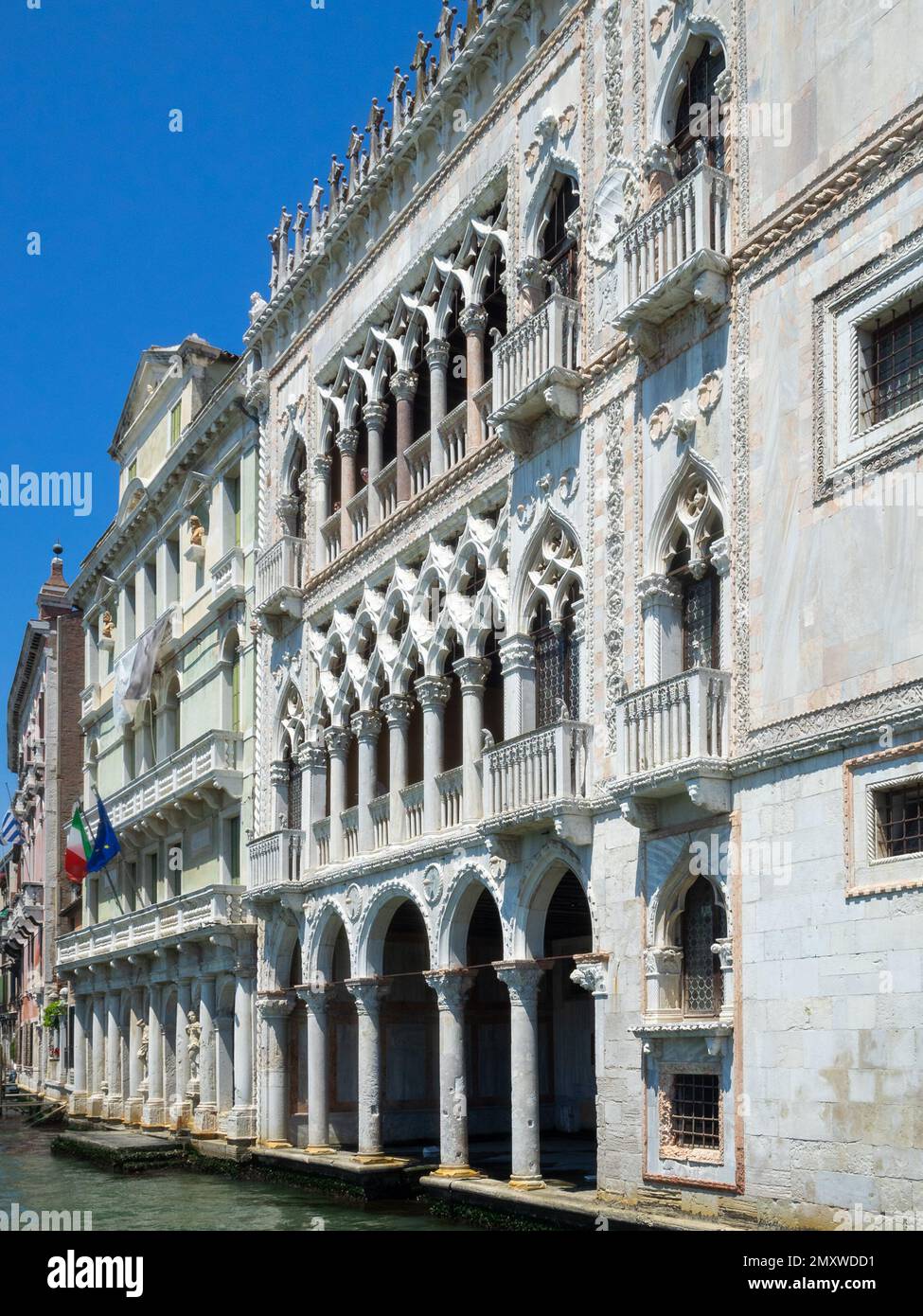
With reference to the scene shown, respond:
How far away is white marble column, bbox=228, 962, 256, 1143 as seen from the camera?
92.1 feet

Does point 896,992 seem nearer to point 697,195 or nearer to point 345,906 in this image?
point 697,195

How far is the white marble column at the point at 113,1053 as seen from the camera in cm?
3934

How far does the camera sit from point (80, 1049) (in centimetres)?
4366

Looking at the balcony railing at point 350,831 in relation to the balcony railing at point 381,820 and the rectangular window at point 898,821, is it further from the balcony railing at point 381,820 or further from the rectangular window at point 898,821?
the rectangular window at point 898,821

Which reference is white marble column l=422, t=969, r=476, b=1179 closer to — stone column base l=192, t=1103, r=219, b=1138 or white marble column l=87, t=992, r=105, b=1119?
stone column base l=192, t=1103, r=219, b=1138

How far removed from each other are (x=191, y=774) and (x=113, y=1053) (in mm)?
11023

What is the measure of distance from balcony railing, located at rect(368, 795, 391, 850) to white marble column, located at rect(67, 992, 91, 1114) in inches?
834

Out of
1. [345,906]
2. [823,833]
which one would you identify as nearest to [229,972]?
[345,906]

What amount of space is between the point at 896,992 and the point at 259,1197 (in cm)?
1375

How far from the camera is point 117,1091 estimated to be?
129 ft

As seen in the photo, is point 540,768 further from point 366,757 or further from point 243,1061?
point 243,1061

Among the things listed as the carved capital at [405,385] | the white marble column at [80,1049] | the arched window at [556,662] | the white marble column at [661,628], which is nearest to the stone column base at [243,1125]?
the arched window at [556,662]

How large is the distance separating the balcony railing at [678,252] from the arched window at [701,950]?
230 inches

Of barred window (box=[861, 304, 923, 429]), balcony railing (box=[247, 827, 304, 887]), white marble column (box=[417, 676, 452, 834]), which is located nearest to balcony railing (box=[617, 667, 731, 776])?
barred window (box=[861, 304, 923, 429])
